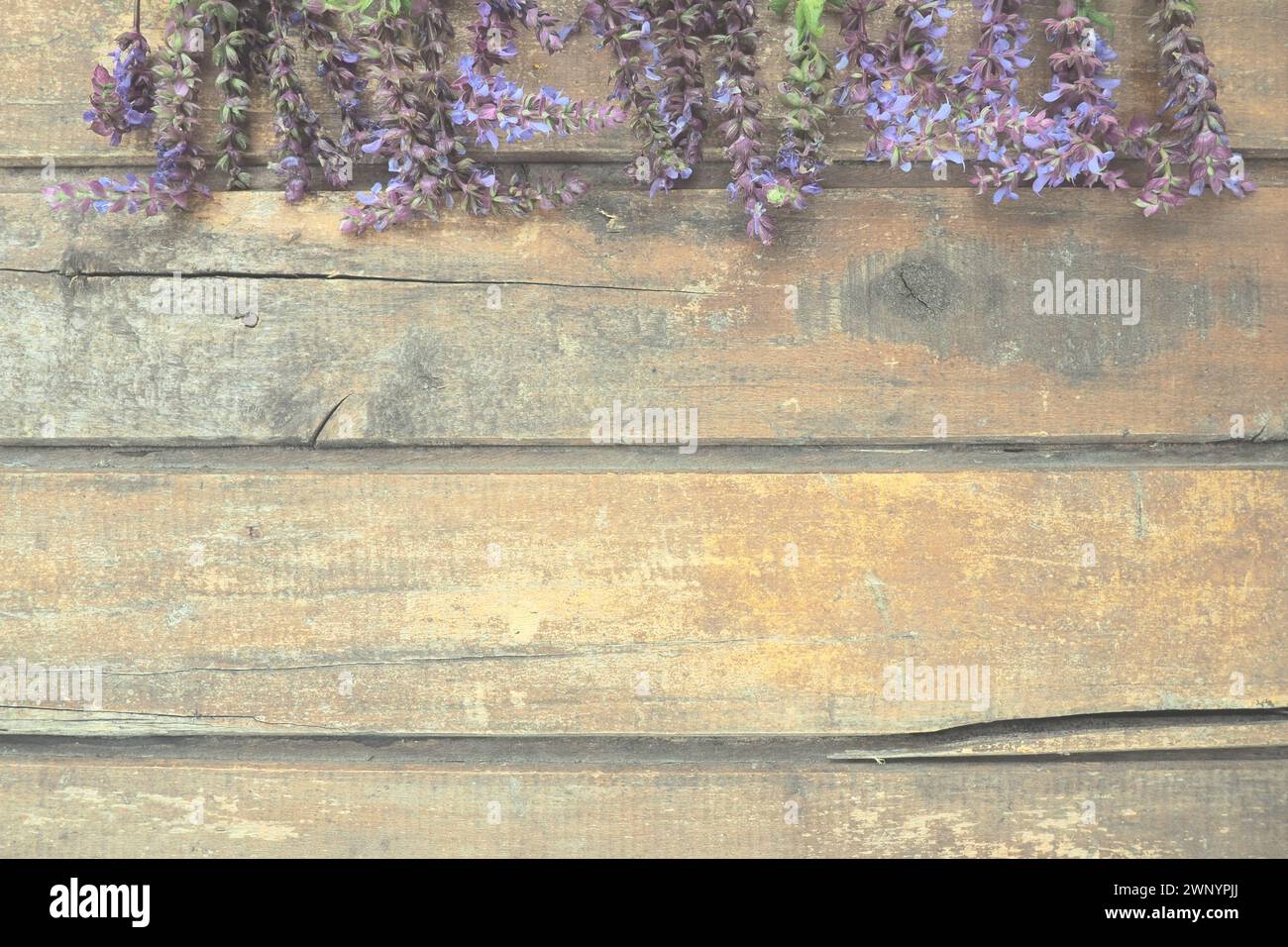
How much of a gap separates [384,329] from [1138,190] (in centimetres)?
132

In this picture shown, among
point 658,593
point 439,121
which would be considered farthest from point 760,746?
point 439,121

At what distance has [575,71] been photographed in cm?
157

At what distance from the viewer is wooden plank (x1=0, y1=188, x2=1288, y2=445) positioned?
1568 mm

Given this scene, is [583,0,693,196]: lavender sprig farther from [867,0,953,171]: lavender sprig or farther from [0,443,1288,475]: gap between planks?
[0,443,1288,475]: gap between planks

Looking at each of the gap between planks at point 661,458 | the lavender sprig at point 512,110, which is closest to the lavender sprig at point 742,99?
the lavender sprig at point 512,110

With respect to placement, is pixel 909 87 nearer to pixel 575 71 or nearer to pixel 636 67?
pixel 636 67

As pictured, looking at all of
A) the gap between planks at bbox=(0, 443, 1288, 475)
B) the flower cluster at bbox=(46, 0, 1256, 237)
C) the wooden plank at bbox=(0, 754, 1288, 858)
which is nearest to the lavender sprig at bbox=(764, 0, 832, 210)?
the flower cluster at bbox=(46, 0, 1256, 237)

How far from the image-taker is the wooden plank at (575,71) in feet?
5.10

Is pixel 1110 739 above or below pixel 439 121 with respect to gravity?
below

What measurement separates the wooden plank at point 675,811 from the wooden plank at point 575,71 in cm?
109

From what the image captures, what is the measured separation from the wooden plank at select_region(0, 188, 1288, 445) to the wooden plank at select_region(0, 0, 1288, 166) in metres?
0.11

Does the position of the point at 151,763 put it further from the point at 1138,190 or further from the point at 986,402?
the point at 1138,190

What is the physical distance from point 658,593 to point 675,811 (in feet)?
1.28

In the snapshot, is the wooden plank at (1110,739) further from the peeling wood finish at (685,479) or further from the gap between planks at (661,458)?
the gap between planks at (661,458)
